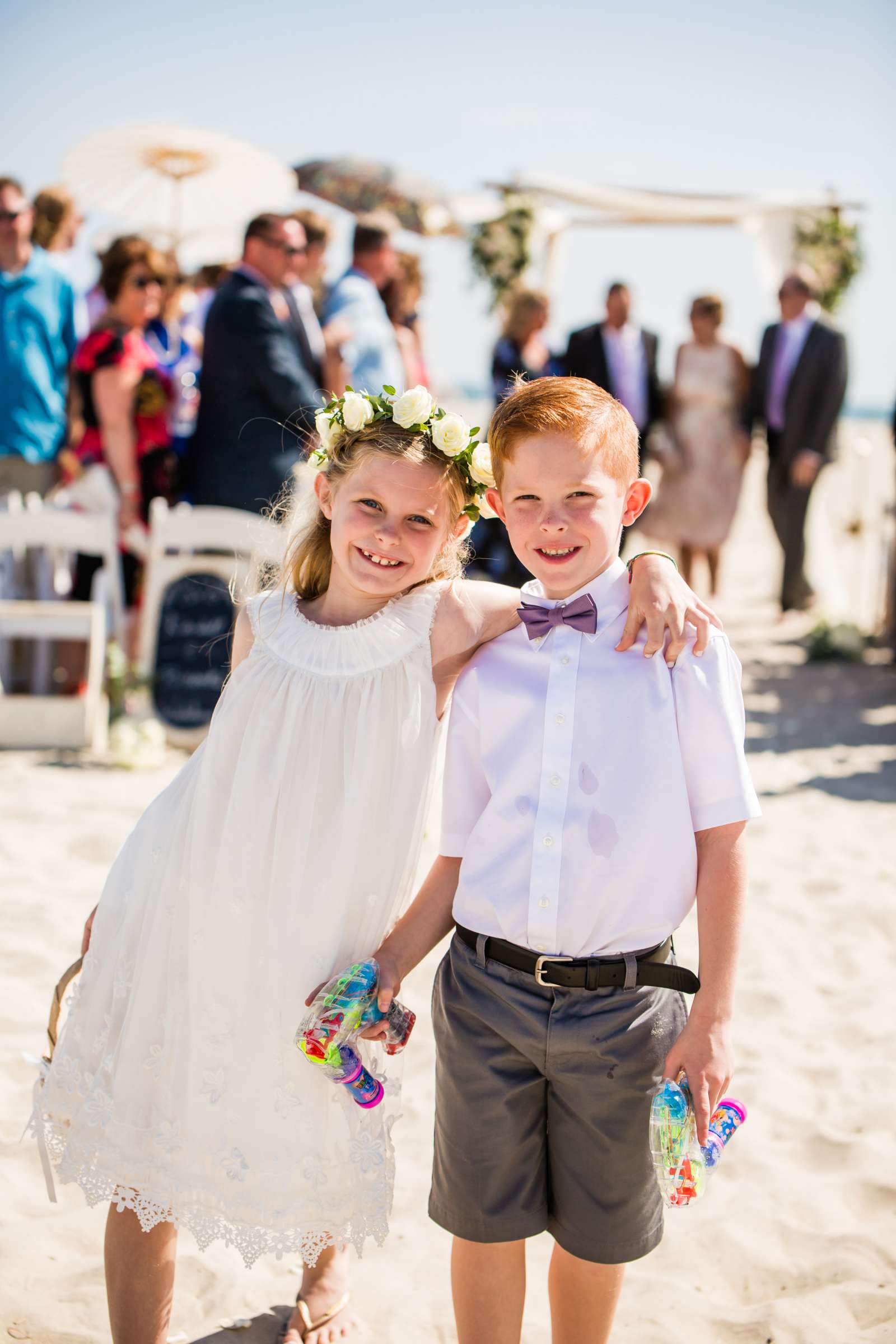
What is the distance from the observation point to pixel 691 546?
8539 mm

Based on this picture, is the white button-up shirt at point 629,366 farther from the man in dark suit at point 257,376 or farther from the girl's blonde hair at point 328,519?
the girl's blonde hair at point 328,519

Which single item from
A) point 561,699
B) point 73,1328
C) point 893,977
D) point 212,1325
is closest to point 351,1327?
point 212,1325

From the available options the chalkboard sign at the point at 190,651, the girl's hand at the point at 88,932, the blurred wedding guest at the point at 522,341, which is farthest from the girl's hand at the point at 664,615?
the blurred wedding guest at the point at 522,341

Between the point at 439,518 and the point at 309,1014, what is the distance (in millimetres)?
→ 814

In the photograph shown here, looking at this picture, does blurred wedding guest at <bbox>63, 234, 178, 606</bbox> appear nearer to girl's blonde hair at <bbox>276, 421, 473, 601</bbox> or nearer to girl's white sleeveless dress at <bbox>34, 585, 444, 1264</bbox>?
girl's blonde hair at <bbox>276, 421, 473, 601</bbox>

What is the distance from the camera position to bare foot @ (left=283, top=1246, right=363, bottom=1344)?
6.60ft

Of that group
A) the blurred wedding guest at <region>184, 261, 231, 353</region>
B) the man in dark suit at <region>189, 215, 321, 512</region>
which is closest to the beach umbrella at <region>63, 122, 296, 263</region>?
the blurred wedding guest at <region>184, 261, 231, 353</region>

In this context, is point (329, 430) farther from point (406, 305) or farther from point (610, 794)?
point (406, 305)

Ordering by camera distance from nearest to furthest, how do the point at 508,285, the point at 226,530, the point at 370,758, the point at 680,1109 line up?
the point at 680,1109, the point at 370,758, the point at 226,530, the point at 508,285

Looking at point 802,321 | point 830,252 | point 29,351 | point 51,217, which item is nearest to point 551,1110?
point 29,351

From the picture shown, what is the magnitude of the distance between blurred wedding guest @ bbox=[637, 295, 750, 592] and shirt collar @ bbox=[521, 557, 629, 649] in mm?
6666

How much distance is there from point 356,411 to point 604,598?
52cm

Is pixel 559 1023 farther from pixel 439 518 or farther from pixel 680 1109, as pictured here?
pixel 439 518

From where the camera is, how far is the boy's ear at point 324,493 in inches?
76.0
